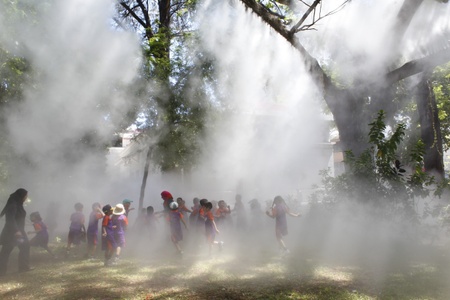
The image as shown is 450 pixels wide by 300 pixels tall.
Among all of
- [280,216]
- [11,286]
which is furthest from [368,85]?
[11,286]

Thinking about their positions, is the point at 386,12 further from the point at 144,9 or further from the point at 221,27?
the point at 144,9

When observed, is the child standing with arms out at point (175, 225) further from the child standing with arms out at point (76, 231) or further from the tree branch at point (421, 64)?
the tree branch at point (421, 64)

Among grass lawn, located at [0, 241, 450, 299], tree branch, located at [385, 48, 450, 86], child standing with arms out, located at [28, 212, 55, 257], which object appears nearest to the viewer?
grass lawn, located at [0, 241, 450, 299]

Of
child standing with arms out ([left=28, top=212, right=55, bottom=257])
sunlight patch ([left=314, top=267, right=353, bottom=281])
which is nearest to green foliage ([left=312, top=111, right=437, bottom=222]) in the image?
sunlight patch ([left=314, top=267, right=353, bottom=281])

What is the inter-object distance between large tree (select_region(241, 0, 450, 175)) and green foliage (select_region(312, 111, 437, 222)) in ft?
3.45

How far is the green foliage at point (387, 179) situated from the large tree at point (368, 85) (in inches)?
41.4

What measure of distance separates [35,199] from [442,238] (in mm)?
9097

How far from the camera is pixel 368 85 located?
829 centimetres

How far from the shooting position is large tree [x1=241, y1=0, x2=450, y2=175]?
7.27 m

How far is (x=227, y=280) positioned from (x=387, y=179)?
12.3 feet

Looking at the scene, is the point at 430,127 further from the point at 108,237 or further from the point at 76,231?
the point at 76,231

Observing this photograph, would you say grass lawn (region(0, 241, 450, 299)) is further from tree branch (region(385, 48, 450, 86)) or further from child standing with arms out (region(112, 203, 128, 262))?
tree branch (region(385, 48, 450, 86))

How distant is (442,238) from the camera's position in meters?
7.79

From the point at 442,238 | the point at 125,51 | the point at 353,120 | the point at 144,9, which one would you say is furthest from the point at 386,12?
the point at 144,9
